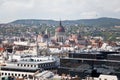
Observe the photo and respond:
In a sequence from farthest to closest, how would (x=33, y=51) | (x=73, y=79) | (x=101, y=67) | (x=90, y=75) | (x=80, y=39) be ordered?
(x=80, y=39) → (x=33, y=51) → (x=101, y=67) → (x=90, y=75) → (x=73, y=79)

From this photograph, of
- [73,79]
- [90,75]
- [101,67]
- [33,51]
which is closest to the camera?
[73,79]

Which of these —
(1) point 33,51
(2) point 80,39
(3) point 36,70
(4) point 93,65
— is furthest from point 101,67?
(2) point 80,39

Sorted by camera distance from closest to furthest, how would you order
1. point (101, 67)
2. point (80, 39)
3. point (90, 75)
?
point (90, 75), point (101, 67), point (80, 39)

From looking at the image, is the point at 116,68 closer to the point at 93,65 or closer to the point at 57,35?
Result: the point at 93,65

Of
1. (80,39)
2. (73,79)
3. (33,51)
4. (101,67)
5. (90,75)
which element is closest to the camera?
(73,79)

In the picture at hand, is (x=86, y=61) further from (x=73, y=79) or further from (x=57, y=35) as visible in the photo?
(x=57, y=35)

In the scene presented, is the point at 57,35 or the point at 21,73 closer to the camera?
the point at 21,73

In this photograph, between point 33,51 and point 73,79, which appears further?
point 33,51

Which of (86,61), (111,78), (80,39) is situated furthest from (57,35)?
(111,78)
